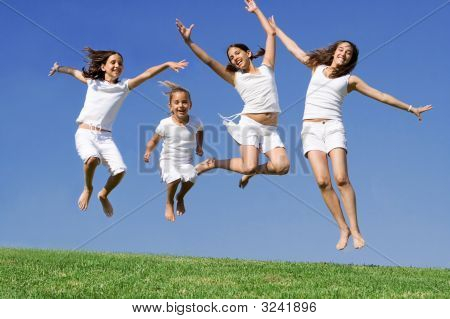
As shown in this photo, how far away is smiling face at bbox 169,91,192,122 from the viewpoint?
1038 cm

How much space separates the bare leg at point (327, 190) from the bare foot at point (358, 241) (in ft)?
0.41

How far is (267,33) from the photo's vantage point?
9.97m

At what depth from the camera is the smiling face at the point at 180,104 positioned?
34.1 feet

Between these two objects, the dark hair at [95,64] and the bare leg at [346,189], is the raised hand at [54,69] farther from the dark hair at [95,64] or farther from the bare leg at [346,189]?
the bare leg at [346,189]

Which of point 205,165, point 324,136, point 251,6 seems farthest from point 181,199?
point 251,6

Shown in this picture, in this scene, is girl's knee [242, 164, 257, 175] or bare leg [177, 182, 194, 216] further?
bare leg [177, 182, 194, 216]

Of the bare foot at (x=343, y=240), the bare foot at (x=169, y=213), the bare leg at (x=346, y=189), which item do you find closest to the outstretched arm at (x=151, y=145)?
the bare foot at (x=169, y=213)

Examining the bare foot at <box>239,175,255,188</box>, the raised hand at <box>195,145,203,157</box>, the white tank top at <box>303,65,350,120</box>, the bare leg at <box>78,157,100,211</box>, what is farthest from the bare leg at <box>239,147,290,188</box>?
the bare leg at <box>78,157,100,211</box>

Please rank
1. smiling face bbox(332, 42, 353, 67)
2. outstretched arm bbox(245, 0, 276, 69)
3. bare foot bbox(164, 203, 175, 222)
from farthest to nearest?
bare foot bbox(164, 203, 175, 222)
outstretched arm bbox(245, 0, 276, 69)
smiling face bbox(332, 42, 353, 67)

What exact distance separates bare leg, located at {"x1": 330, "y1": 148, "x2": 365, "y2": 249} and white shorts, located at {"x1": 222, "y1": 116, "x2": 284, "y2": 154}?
1128 mm

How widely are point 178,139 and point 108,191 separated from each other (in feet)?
4.98

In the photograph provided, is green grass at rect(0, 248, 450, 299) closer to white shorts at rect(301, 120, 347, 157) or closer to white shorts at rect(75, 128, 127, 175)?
white shorts at rect(75, 128, 127, 175)
